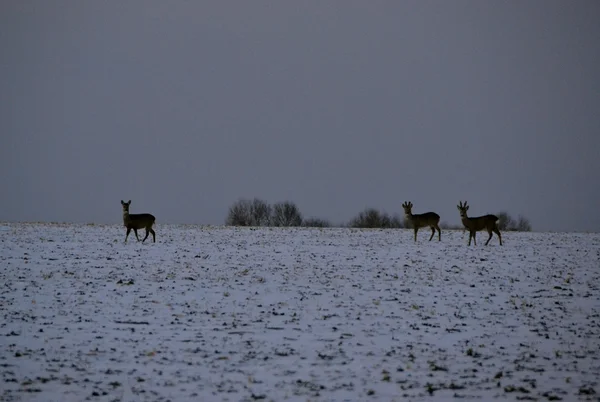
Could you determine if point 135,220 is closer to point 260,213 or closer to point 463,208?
point 463,208

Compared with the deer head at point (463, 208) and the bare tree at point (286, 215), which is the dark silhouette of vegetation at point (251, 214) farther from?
the deer head at point (463, 208)

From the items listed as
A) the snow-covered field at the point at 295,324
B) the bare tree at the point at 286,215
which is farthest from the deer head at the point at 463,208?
the bare tree at the point at 286,215

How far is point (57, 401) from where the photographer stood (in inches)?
341

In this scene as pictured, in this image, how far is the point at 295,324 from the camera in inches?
537

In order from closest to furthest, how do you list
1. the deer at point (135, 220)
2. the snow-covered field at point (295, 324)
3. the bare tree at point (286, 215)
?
the snow-covered field at point (295, 324) → the deer at point (135, 220) → the bare tree at point (286, 215)

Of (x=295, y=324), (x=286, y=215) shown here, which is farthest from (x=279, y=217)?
(x=295, y=324)

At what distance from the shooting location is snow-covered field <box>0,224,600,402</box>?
31.3 ft

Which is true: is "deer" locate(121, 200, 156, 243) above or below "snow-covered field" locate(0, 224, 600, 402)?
above

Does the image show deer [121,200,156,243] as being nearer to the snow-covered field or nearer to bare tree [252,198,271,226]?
the snow-covered field

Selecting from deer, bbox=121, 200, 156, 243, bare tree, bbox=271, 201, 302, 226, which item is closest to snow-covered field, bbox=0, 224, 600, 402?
deer, bbox=121, 200, 156, 243

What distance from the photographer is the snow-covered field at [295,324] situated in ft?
31.3

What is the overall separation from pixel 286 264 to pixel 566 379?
12.8 m

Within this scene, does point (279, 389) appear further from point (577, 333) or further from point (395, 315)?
point (577, 333)

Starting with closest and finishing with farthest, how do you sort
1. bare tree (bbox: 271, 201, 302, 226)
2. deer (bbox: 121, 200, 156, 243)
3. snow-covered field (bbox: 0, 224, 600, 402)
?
1. snow-covered field (bbox: 0, 224, 600, 402)
2. deer (bbox: 121, 200, 156, 243)
3. bare tree (bbox: 271, 201, 302, 226)
